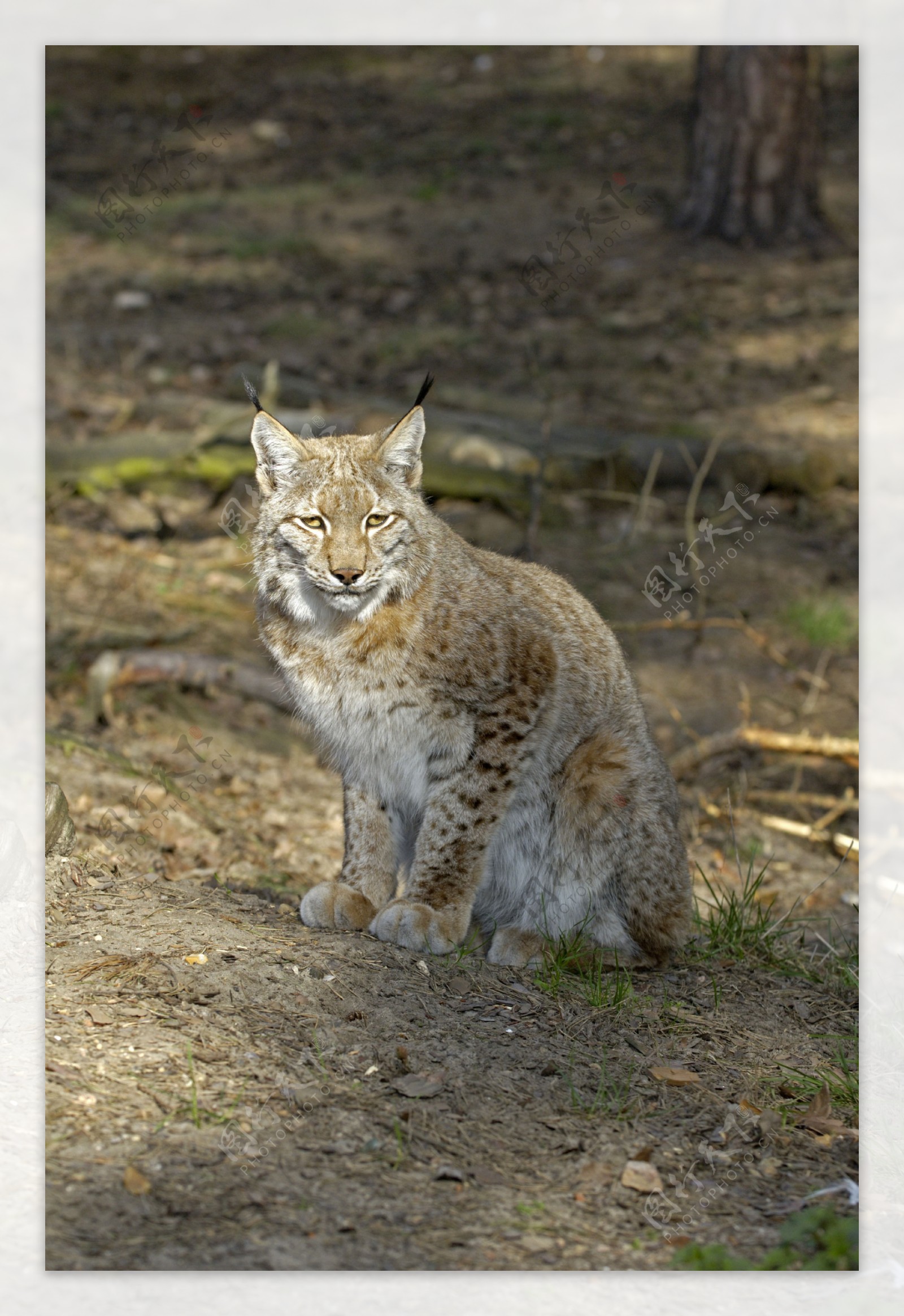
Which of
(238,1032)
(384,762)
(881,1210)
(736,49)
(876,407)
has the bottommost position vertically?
(881,1210)

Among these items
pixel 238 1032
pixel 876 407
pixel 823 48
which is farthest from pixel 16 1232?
pixel 823 48

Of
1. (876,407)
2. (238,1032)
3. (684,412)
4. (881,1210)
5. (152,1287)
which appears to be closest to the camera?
(152,1287)

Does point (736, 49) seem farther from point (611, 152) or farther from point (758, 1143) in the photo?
point (758, 1143)

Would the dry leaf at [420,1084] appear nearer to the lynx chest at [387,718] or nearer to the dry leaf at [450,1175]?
the dry leaf at [450,1175]

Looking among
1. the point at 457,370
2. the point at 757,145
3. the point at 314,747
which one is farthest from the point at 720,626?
the point at 757,145

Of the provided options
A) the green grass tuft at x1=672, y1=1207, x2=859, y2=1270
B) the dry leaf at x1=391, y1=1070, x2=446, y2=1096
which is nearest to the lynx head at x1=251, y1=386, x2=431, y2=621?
the dry leaf at x1=391, y1=1070, x2=446, y2=1096

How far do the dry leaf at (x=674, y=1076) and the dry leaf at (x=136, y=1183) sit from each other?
1.52 m

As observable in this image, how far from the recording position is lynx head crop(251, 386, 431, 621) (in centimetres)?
405

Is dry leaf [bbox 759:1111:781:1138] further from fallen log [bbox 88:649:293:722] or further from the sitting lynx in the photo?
fallen log [bbox 88:649:293:722]

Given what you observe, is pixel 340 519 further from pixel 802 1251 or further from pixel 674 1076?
pixel 802 1251

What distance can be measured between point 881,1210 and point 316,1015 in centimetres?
158

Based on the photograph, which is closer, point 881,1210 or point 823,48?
point 881,1210

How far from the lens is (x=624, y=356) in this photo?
1130 centimetres

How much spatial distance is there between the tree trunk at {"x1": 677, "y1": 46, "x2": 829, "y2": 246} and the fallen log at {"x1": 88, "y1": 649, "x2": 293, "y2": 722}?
7.41m
